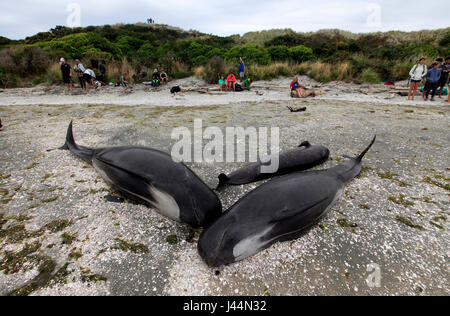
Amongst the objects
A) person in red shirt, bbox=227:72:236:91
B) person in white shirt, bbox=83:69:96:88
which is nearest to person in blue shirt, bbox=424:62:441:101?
person in red shirt, bbox=227:72:236:91

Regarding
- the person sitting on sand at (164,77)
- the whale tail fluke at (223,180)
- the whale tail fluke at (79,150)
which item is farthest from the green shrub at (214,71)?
the whale tail fluke at (223,180)

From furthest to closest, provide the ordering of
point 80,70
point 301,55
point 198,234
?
point 301,55 < point 80,70 < point 198,234

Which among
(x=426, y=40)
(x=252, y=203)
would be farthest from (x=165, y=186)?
(x=426, y=40)

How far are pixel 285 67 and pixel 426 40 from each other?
22094 mm

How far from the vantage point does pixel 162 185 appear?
7.52ft

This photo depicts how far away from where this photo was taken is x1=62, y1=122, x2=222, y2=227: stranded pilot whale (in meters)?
2.17

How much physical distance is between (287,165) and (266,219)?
1674 mm

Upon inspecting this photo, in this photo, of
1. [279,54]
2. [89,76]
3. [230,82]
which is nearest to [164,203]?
[230,82]

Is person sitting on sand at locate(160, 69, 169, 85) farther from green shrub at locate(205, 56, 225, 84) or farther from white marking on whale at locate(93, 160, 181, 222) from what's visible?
white marking on whale at locate(93, 160, 181, 222)

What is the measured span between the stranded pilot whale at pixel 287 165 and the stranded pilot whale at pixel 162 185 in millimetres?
759

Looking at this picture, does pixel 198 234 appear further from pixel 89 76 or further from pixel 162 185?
pixel 89 76

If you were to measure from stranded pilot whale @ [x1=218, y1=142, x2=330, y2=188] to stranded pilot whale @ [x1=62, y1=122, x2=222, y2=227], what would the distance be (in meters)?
0.76

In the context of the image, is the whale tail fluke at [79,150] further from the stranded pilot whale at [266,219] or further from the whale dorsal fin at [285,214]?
the whale dorsal fin at [285,214]
